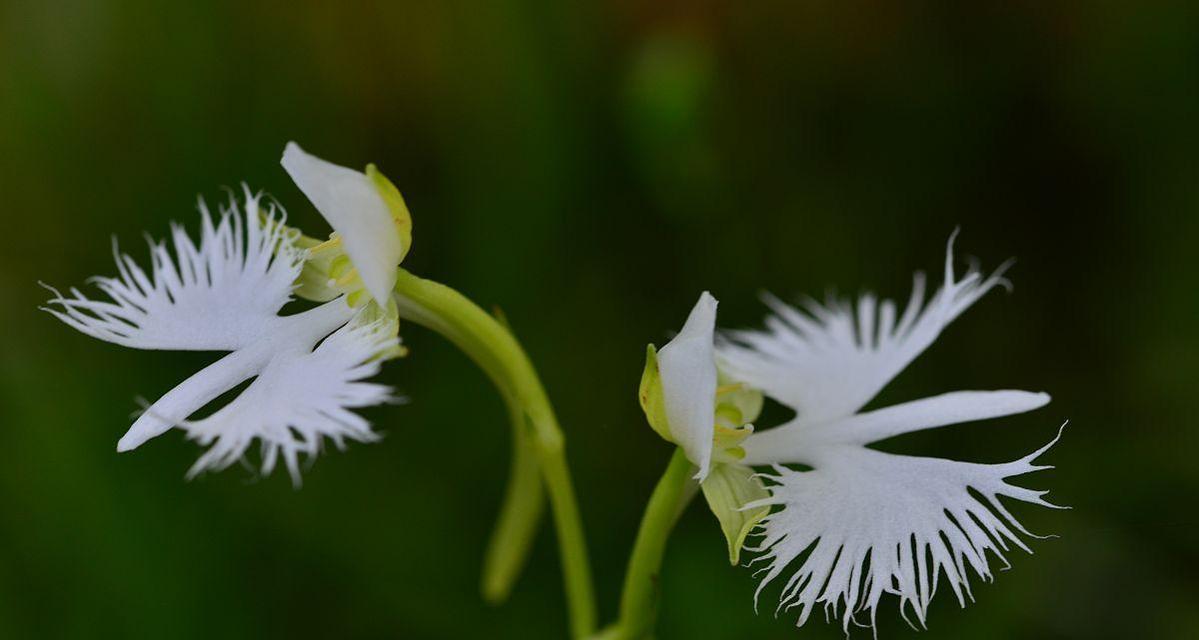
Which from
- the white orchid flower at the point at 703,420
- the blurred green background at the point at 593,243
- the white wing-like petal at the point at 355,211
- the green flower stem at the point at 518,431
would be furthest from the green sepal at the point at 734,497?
the blurred green background at the point at 593,243

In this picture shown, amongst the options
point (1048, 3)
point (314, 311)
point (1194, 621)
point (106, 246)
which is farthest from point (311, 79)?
point (1194, 621)

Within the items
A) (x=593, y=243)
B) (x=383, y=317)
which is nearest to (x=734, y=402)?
(x=383, y=317)

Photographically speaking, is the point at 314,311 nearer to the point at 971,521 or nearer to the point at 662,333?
the point at 971,521

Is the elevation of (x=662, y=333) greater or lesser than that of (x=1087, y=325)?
greater

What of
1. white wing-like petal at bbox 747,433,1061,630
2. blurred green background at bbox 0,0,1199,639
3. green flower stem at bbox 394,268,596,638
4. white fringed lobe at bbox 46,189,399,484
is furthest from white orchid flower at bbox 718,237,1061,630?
blurred green background at bbox 0,0,1199,639

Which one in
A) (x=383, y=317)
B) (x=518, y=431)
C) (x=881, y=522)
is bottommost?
(x=881, y=522)

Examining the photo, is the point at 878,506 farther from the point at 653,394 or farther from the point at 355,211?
the point at 355,211
